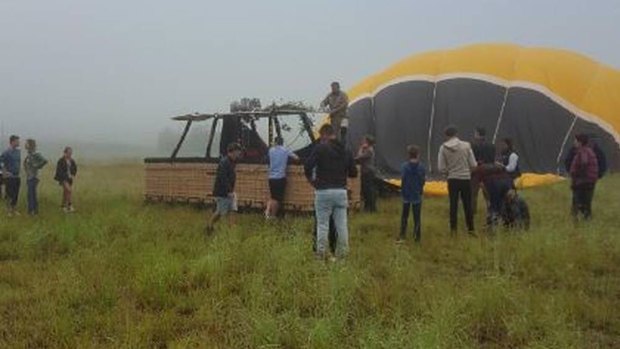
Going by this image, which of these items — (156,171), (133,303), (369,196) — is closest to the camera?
(133,303)

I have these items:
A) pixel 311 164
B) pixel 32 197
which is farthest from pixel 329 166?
pixel 32 197

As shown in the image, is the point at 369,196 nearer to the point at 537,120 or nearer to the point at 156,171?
the point at 156,171

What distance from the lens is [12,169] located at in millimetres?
14680

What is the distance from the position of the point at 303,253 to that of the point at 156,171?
26.6ft

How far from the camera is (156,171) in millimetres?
15227

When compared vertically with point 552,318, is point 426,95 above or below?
above

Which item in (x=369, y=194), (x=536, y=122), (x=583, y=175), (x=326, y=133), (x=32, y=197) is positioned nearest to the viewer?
(x=326, y=133)

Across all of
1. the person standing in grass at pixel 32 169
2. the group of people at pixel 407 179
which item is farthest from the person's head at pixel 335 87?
the person standing in grass at pixel 32 169

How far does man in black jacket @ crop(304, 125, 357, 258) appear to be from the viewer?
27.0 ft

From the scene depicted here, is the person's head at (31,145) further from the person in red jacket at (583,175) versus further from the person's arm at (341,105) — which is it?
the person in red jacket at (583,175)

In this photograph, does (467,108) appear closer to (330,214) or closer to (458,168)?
(458,168)

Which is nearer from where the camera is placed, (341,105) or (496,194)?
(496,194)

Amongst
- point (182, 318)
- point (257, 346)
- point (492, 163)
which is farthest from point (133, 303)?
point (492, 163)

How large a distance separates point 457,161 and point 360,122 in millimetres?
9614
